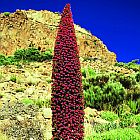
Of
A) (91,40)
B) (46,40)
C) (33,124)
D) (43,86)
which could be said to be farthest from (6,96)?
(91,40)

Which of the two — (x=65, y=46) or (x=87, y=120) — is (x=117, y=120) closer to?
(x=87, y=120)

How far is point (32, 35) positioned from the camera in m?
39.1

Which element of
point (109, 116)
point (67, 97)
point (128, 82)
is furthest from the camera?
point (128, 82)

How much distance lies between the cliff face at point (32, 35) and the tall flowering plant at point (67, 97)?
28450 millimetres

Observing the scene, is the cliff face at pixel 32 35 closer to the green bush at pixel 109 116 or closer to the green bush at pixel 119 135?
the green bush at pixel 109 116

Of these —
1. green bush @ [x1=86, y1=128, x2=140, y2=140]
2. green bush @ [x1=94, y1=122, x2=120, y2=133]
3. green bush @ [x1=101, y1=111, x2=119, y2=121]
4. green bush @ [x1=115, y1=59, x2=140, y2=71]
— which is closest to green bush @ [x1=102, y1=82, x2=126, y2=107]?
green bush @ [x1=101, y1=111, x2=119, y2=121]

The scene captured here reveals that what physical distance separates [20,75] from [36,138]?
9908 mm

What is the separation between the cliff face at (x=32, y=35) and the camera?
37562mm

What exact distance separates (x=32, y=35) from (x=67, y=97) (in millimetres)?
32621

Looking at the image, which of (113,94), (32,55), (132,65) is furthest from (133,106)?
(32,55)

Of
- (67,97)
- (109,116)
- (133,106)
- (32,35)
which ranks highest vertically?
(32,35)

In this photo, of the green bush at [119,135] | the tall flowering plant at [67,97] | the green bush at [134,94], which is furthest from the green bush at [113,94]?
the tall flowering plant at [67,97]

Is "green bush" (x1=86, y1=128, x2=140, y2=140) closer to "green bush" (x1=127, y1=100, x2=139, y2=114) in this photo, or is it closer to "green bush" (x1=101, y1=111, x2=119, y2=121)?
"green bush" (x1=101, y1=111, x2=119, y2=121)

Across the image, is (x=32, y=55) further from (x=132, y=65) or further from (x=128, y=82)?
(x=128, y=82)
